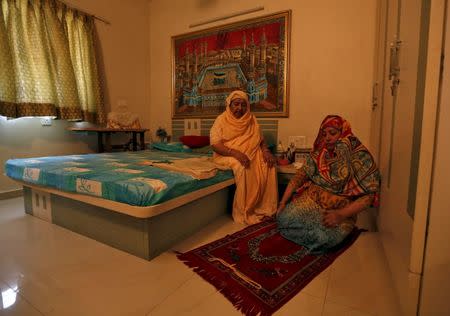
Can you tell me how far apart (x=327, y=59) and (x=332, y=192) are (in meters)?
1.83

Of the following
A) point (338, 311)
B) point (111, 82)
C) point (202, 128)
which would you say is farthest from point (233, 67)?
point (338, 311)

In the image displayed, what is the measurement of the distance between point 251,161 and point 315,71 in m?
1.48

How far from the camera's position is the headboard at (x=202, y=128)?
10.2ft

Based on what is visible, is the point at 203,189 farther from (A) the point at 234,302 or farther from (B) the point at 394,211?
(B) the point at 394,211

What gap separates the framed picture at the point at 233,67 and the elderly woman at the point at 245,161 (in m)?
0.87

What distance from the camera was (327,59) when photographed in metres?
2.77

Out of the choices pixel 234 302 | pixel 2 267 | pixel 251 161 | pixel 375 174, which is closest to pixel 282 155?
pixel 251 161

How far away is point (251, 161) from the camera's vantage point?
220 centimetres

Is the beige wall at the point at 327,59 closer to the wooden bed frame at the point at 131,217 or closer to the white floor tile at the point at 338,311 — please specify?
the wooden bed frame at the point at 131,217

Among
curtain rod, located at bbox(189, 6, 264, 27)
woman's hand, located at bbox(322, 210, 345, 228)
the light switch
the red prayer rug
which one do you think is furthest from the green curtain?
woman's hand, located at bbox(322, 210, 345, 228)

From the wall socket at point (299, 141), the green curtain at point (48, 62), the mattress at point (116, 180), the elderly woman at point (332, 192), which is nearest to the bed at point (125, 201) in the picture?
the mattress at point (116, 180)

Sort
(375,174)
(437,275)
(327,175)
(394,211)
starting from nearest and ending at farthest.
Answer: (437,275) < (394,211) < (375,174) < (327,175)

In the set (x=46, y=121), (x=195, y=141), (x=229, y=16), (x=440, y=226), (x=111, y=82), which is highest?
(x=229, y=16)

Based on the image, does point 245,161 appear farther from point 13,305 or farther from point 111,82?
point 111,82
